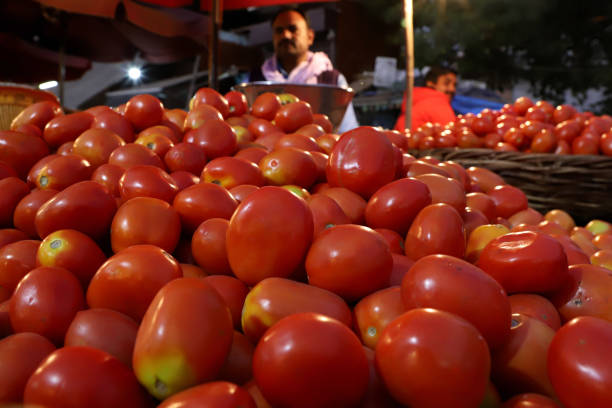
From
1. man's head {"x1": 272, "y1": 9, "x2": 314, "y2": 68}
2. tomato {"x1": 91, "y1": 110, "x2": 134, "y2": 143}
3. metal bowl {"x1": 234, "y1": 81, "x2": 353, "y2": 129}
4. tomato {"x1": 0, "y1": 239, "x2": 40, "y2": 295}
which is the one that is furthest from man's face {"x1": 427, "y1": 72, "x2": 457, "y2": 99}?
tomato {"x1": 0, "y1": 239, "x2": 40, "y2": 295}

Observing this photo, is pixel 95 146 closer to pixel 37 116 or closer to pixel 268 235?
pixel 37 116

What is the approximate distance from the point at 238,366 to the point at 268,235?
214 mm

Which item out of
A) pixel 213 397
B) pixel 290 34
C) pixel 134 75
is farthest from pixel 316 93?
pixel 134 75

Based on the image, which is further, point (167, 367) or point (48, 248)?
point (48, 248)

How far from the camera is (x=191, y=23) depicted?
5.71 m

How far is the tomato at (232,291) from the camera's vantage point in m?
0.78

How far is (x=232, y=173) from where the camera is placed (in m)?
1.18

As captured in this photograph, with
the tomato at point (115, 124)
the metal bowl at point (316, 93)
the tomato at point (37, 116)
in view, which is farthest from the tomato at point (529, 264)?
the metal bowl at point (316, 93)

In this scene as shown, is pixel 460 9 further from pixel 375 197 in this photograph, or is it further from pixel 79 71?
pixel 375 197

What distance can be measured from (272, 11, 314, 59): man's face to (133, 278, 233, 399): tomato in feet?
13.9

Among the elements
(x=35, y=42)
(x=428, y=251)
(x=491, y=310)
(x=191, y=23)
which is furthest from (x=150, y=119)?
(x=35, y=42)

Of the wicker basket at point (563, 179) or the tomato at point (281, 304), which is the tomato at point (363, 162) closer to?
the tomato at point (281, 304)

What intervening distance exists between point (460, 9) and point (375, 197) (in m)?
7.11

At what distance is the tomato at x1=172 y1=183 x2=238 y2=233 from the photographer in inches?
38.2
